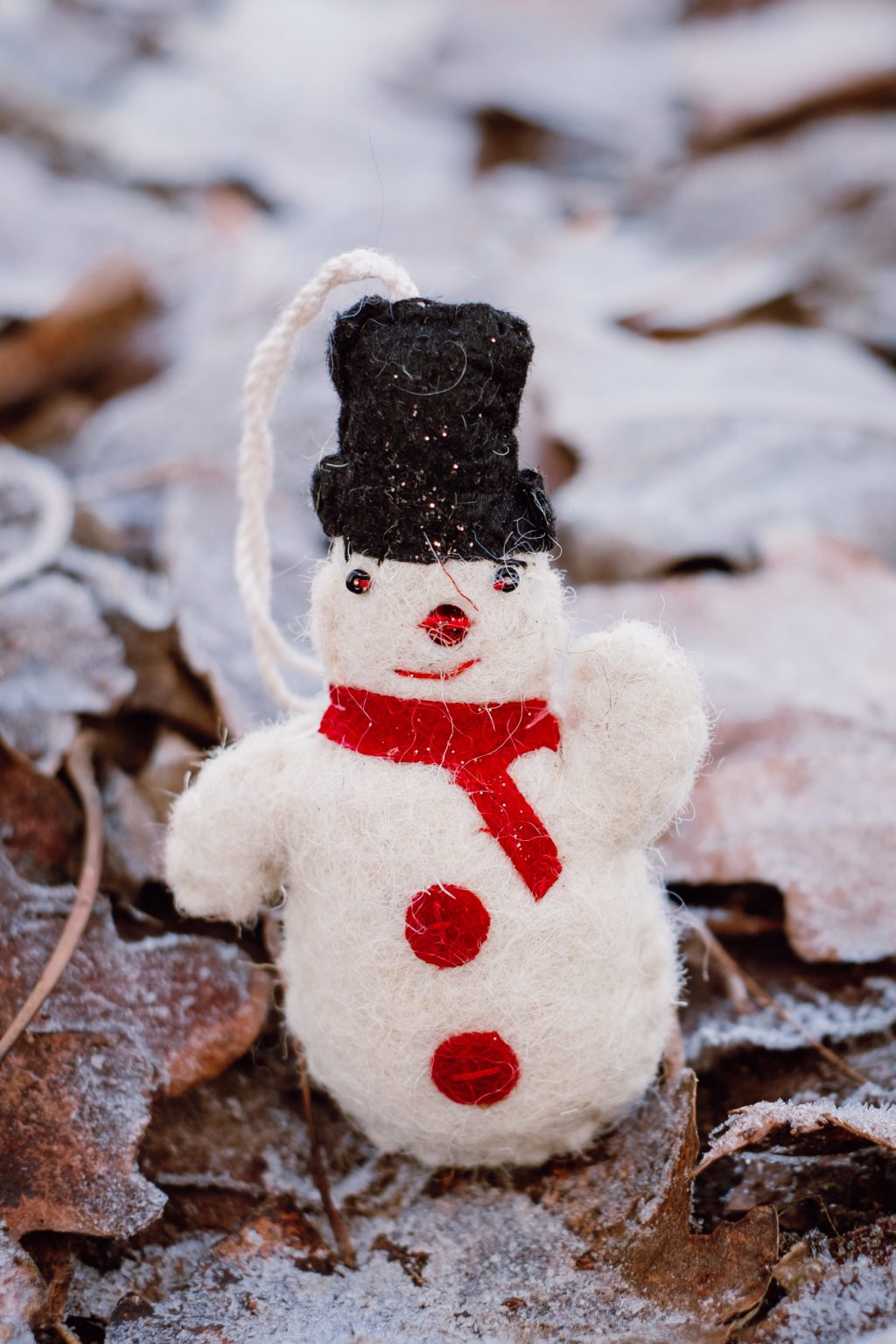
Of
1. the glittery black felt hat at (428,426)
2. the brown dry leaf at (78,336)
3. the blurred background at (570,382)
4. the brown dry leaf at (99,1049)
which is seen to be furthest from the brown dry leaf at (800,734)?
the brown dry leaf at (78,336)

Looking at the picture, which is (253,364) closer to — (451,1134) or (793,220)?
(451,1134)

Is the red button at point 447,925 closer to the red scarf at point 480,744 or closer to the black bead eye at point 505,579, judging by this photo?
the red scarf at point 480,744

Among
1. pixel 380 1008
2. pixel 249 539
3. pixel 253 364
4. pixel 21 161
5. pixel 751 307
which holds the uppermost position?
pixel 253 364

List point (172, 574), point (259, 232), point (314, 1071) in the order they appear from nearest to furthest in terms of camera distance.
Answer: point (314, 1071)
point (172, 574)
point (259, 232)

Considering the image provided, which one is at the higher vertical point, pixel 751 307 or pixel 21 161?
pixel 751 307

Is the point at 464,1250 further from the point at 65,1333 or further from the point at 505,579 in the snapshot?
the point at 505,579

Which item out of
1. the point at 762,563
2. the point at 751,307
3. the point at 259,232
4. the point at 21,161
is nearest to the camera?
the point at 762,563

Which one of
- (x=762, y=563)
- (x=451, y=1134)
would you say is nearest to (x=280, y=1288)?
(x=451, y=1134)
